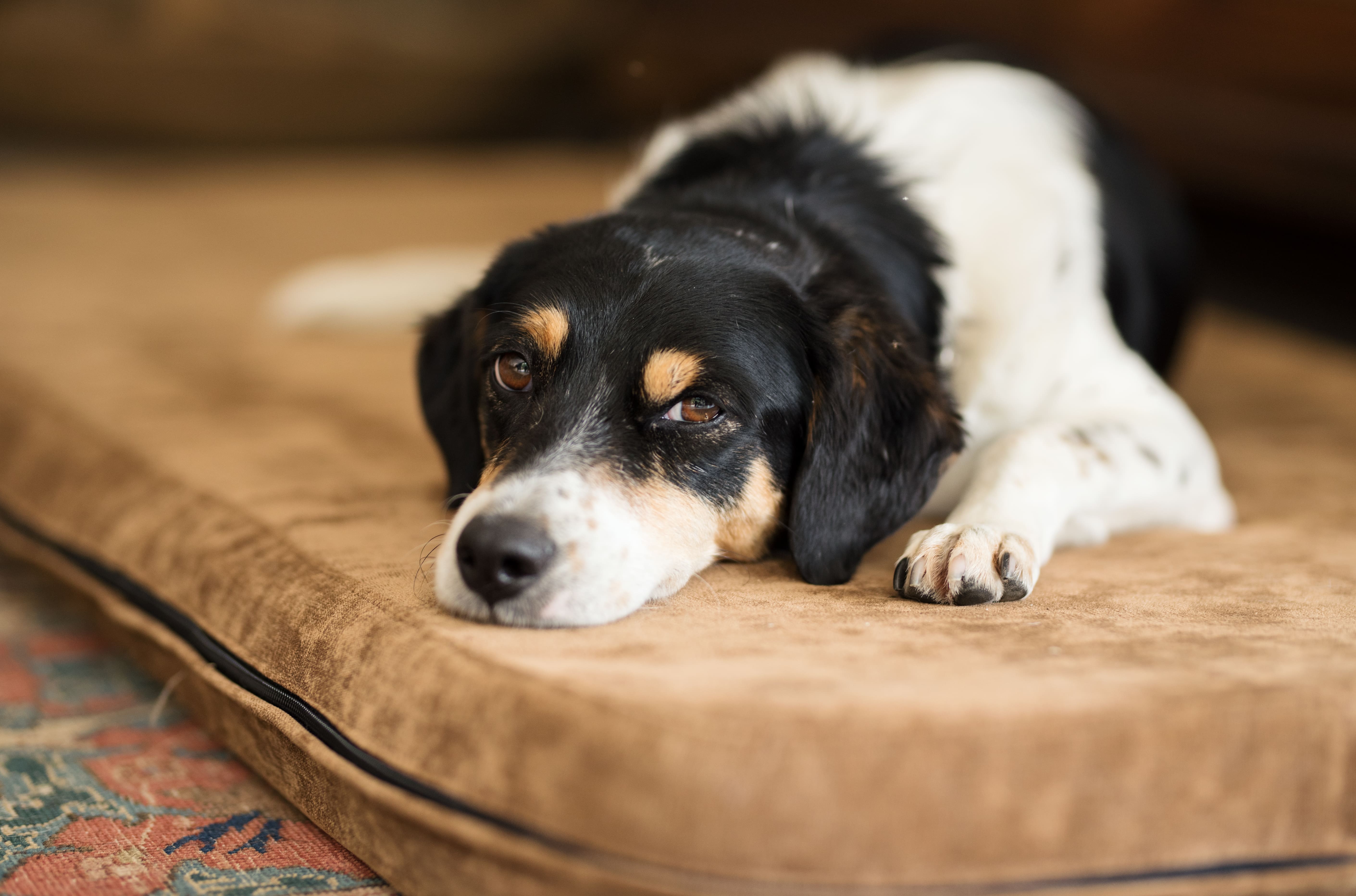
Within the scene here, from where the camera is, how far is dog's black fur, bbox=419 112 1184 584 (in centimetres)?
203

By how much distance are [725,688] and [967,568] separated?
1.83 ft

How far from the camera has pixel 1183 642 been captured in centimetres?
182

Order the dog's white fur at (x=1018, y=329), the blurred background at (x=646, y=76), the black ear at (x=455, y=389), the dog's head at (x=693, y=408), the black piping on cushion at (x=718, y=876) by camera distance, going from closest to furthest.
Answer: the black piping on cushion at (x=718, y=876) → the dog's head at (x=693, y=408) → the dog's white fur at (x=1018, y=329) → the black ear at (x=455, y=389) → the blurred background at (x=646, y=76)

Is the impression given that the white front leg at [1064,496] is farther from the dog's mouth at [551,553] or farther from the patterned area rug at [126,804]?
the patterned area rug at [126,804]

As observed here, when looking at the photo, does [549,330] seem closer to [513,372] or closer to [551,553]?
[513,372]

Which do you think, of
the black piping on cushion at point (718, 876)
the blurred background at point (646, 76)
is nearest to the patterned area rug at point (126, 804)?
the black piping on cushion at point (718, 876)

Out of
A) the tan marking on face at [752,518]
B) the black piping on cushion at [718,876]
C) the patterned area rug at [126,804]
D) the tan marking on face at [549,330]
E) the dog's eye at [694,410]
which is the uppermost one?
the tan marking on face at [549,330]

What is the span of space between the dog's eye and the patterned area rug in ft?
2.57

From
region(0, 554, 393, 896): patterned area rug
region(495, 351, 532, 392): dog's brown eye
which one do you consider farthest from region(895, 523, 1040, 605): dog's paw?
region(0, 554, 393, 896): patterned area rug

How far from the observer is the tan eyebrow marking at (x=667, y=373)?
201 centimetres

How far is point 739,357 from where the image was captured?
2057mm

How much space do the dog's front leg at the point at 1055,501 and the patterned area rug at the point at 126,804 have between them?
93 cm

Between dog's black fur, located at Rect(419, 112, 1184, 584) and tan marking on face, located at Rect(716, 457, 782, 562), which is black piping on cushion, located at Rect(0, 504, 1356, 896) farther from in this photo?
tan marking on face, located at Rect(716, 457, 782, 562)

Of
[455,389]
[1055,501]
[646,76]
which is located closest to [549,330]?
[455,389]
